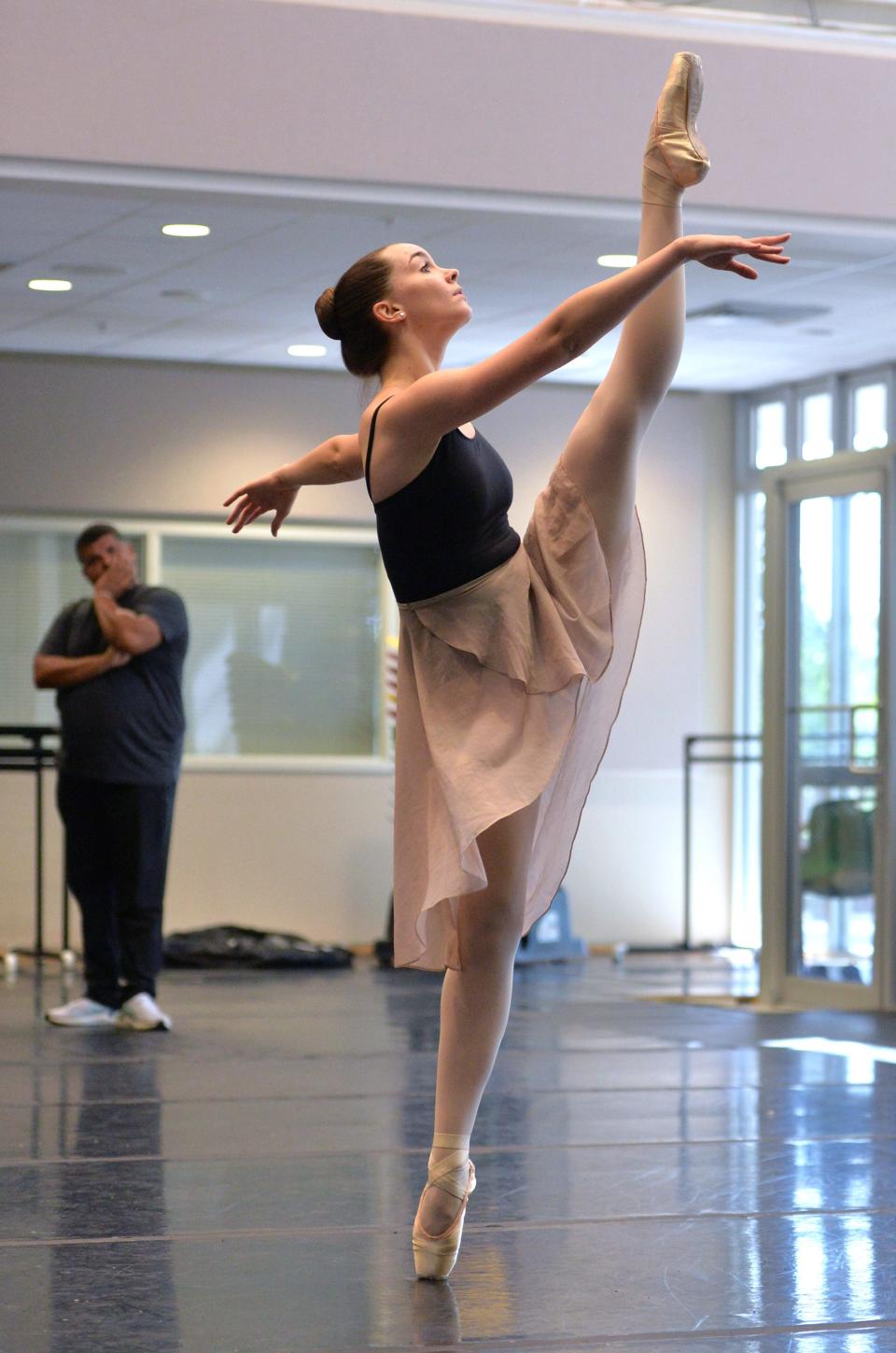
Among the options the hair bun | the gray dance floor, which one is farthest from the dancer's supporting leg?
the hair bun

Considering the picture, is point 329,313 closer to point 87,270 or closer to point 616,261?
point 616,261

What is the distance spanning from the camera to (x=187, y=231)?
245 inches

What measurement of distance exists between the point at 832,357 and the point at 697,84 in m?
6.42

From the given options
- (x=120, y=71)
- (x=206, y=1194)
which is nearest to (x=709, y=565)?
(x=120, y=71)

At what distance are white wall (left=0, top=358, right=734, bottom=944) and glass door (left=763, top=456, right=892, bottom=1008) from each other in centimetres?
241

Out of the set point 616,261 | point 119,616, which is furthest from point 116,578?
point 616,261

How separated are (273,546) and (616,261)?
9.69 feet

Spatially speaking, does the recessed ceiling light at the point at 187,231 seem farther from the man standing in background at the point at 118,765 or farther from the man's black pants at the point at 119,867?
A: the man's black pants at the point at 119,867

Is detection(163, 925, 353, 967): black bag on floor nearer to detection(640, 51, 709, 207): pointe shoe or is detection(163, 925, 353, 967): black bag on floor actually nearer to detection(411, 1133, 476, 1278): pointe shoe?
detection(411, 1133, 476, 1278): pointe shoe

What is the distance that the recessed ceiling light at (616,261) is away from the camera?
6648 millimetres

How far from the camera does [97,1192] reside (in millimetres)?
3080

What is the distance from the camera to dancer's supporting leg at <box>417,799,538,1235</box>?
2443 mm

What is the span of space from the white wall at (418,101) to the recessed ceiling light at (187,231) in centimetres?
70

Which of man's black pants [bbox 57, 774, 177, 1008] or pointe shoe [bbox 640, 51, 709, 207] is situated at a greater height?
pointe shoe [bbox 640, 51, 709, 207]
